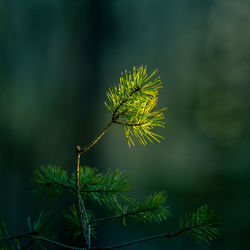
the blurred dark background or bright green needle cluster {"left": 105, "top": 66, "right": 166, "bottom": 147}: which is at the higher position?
the blurred dark background

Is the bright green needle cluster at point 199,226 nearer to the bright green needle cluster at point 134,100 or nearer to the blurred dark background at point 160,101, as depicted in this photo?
the bright green needle cluster at point 134,100

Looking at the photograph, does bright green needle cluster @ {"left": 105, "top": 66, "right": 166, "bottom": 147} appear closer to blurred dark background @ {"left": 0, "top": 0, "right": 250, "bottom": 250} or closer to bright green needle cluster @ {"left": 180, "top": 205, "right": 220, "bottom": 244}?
bright green needle cluster @ {"left": 180, "top": 205, "right": 220, "bottom": 244}

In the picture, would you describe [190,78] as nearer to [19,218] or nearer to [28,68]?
[28,68]

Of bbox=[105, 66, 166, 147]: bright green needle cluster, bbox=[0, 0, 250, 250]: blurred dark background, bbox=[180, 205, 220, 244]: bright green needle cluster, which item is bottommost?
bbox=[180, 205, 220, 244]: bright green needle cluster

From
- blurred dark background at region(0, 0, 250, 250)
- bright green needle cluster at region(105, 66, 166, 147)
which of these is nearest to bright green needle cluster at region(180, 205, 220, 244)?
bright green needle cluster at region(105, 66, 166, 147)

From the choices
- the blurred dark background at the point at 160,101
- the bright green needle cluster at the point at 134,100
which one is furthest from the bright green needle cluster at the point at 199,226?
the blurred dark background at the point at 160,101

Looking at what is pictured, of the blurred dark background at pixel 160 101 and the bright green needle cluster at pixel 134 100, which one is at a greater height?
the blurred dark background at pixel 160 101

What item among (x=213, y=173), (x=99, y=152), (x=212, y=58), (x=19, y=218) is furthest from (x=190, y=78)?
(x=19, y=218)

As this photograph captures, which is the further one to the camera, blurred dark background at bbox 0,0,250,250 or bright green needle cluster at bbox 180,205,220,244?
blurred dark background at bbox 0,0,250,250
